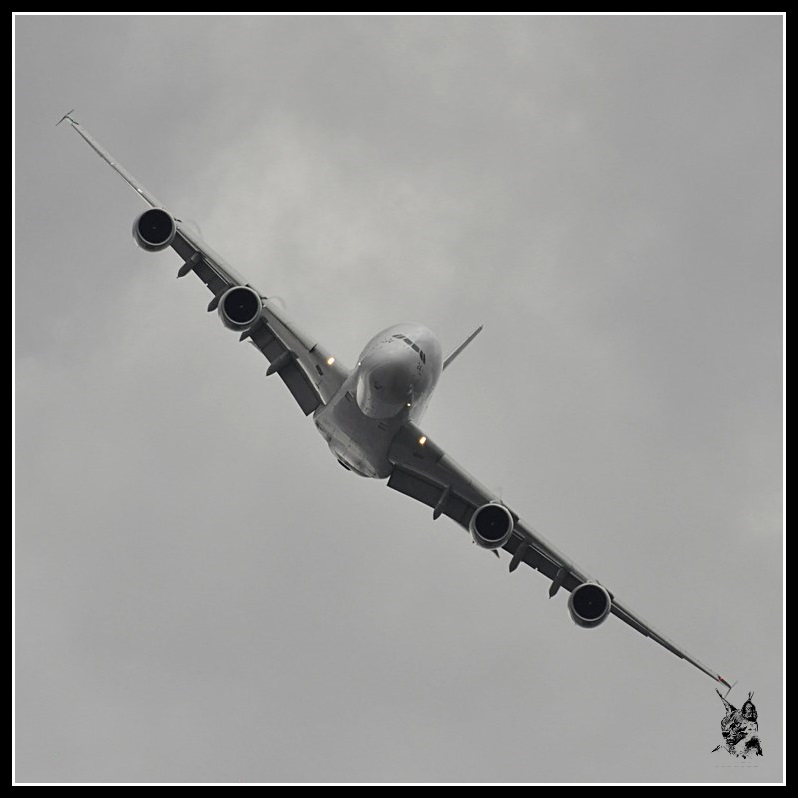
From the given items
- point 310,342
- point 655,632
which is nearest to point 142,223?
point 310,342

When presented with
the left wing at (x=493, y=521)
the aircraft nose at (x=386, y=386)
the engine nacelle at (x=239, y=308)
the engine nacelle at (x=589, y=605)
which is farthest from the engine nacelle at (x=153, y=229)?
the engine nacelle at (x=589, y=605)

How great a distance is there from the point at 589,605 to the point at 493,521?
5350mm

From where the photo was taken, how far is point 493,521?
151ft

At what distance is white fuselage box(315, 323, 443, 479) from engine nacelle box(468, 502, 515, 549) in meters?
4.13

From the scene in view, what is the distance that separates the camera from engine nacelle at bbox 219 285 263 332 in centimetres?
4412

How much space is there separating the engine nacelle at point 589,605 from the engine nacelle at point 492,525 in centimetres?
406

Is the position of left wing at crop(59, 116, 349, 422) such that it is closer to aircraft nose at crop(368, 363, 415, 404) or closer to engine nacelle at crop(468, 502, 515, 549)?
aircraft nose at crop(368, 363, 415, 404)

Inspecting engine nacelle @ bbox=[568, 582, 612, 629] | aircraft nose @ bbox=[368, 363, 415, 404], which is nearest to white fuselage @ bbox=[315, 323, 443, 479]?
aircraft nose @ bbox=[368, 363, 415, 404]

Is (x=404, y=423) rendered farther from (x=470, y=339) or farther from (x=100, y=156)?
(x=100, y=156)

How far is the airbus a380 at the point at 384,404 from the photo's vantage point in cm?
4238

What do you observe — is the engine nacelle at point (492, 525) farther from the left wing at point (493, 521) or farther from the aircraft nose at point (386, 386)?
the aircraft nose at point (386, 386)

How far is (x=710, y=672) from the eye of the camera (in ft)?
155

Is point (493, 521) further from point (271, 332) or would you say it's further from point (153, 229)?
point (153, 229)

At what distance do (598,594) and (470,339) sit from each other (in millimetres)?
11117
